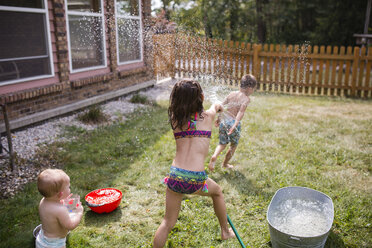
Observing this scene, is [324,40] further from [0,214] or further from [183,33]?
[0,214]

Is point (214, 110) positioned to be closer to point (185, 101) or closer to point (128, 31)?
point (185, 101)

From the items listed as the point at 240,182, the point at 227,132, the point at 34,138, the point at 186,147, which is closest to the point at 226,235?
the point at 186,147

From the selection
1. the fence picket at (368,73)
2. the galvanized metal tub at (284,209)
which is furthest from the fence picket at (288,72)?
the galvanized metal tub at (284,209)

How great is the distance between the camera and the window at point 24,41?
5559mm

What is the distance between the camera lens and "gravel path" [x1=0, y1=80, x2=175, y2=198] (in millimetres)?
3898

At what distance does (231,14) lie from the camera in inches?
669

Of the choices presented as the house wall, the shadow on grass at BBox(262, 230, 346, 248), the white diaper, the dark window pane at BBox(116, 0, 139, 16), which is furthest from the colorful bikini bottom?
the dark window pane at BBox(116, 0, 139, 16)

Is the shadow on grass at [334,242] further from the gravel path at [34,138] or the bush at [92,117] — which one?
the bush at [92,117]

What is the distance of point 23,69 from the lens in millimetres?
5879

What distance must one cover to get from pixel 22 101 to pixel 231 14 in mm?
13824

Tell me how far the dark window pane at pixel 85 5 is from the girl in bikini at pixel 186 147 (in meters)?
5.32

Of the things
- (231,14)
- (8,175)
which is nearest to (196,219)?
(8,175)

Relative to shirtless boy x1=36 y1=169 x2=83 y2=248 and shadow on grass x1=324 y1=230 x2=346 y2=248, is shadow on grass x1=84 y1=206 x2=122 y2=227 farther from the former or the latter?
shadow on grass x1=324 y1=230 x2=346 y2=248

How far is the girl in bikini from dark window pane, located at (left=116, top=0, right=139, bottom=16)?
6514 mm
